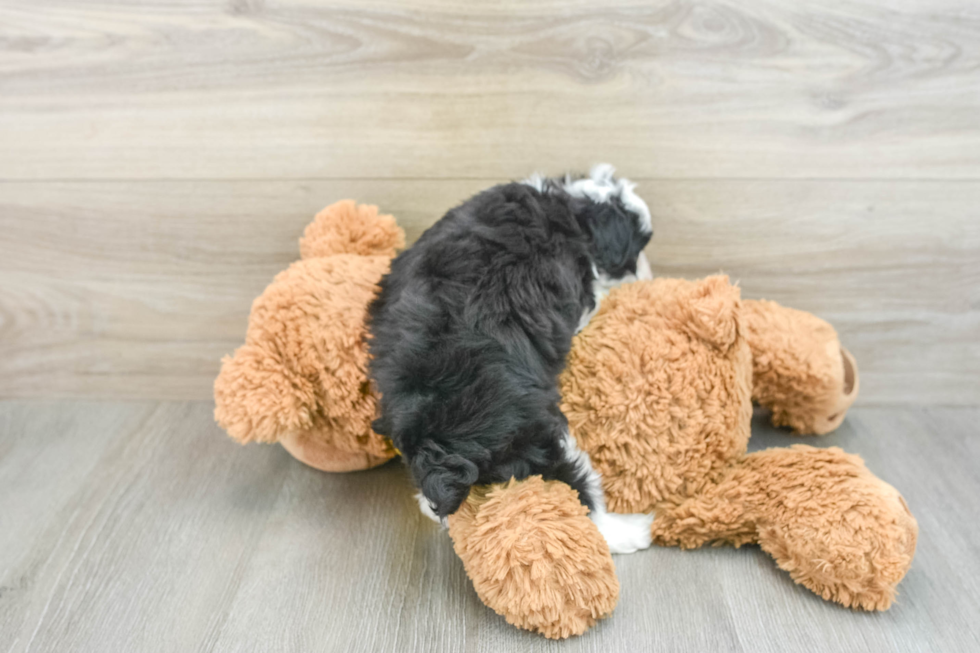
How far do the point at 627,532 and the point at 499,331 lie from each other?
0.88ft

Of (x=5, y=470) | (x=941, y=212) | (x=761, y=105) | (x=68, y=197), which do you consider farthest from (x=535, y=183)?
(x=5, y=470)

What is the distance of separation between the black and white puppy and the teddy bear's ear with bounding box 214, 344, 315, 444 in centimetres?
12

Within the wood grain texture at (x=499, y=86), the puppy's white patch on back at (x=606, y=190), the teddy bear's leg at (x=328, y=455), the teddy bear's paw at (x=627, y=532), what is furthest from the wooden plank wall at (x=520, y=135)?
the teddy bear's paw at (x=627, y=532)

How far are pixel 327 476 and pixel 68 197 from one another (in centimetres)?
52

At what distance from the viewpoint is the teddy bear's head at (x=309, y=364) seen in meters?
0.69

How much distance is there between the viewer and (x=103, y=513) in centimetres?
79

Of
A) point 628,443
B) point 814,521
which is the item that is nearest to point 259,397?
point 628,443

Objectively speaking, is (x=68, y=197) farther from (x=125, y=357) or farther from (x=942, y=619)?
(x=942, y=619)

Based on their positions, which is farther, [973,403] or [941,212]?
[973,403]

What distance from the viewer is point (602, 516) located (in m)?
0.66

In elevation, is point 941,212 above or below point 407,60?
below

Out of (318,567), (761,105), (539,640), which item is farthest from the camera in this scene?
(761,105)

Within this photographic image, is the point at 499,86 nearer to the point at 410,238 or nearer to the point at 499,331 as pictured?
the point at 410,238

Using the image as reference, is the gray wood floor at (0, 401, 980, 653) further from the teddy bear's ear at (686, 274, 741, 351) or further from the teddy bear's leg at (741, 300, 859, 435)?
the teddy bear's ear at (686, 274, 741, 351)
